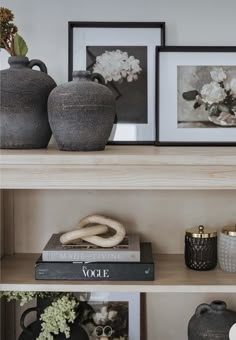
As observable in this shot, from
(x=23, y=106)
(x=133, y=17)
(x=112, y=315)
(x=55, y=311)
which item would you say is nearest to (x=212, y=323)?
(x=112, y=315)

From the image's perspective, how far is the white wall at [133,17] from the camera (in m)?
1.30

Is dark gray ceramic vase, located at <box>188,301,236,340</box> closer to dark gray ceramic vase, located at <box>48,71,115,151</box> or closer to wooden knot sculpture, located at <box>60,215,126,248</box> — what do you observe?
wooden knot sculpture, located at <box>60,215,126,248</box>

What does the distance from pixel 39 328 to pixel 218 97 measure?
785 mm

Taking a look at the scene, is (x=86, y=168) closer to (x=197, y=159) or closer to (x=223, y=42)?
(x=197, y=159)

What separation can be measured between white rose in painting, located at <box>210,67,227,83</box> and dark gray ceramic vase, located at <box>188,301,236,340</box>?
60 cm

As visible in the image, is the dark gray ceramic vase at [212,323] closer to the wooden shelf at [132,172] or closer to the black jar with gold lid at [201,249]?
the black jar with gold lid at [201,249]

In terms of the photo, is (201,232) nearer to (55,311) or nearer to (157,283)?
(157,283)

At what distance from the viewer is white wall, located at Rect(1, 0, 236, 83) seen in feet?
4.25

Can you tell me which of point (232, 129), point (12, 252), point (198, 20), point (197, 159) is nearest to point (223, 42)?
point (198, 20)

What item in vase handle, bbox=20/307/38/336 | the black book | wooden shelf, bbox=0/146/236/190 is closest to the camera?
wooden shelf, bbox=0/146/236/190

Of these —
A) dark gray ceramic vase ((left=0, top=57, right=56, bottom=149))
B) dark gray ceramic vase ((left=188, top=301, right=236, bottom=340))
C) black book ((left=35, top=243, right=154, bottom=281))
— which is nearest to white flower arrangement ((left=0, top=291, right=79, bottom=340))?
black book ((left=35, top=243, right=154, bottom=281))

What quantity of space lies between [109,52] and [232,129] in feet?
1.31

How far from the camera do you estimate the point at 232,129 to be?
4.15 feet

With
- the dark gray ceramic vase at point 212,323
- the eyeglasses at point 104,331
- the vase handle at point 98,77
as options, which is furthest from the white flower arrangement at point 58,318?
the vase handle at point 98,77
